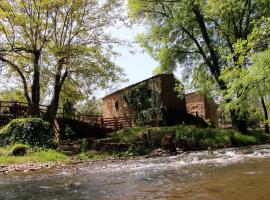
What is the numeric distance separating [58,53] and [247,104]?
15.0m

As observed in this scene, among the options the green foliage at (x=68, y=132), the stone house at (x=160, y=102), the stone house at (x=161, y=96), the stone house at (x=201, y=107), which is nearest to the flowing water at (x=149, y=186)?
the green foliage at (x=68, y=132)

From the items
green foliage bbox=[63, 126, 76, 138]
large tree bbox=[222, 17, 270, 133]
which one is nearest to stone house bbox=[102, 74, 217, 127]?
green foliage bbox=[63, 126, 76, 138]

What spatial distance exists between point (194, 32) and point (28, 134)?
15.4 m

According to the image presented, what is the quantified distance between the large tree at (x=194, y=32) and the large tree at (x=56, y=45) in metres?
3.28

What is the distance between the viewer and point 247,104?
637 inches

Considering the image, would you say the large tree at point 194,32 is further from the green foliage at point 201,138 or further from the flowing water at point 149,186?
the flowing water at point 149,186

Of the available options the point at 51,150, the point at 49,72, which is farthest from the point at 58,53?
the point at 51,150

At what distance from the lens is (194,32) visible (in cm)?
2888

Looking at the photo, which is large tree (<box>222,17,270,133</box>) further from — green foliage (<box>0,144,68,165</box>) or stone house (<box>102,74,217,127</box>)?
stone house (<box>102,74,217,127</box>)

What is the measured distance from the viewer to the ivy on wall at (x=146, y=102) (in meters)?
31.5

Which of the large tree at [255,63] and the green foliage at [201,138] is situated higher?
the large tree at [255,63]

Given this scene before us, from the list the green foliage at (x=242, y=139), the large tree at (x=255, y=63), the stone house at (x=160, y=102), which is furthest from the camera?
the stone house at (x=160, y=102)

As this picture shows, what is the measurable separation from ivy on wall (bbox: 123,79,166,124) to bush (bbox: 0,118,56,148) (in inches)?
461

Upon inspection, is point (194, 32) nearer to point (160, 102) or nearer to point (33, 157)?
point (160, 102)
